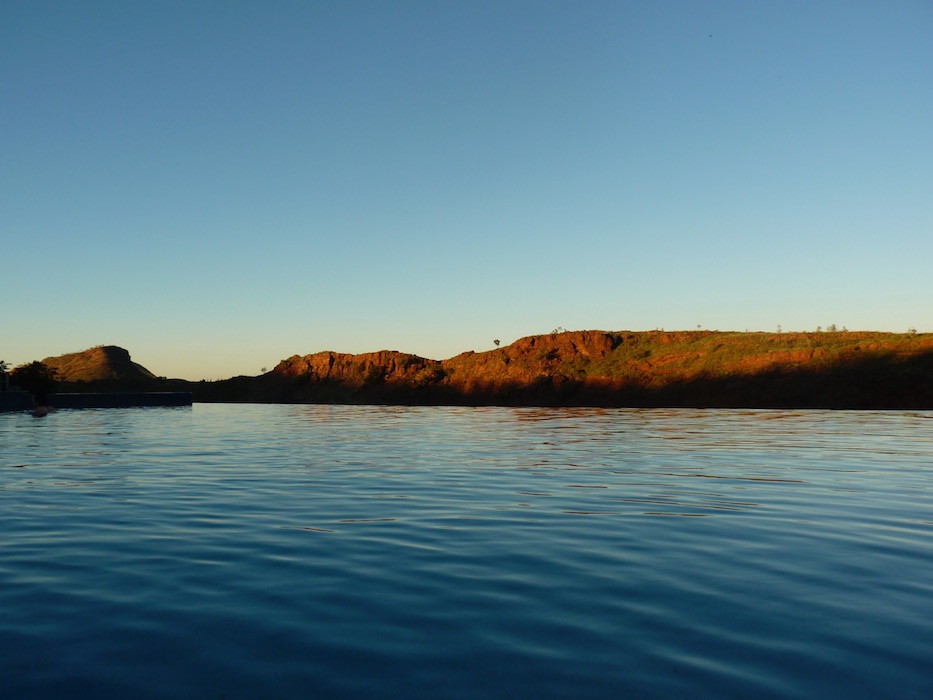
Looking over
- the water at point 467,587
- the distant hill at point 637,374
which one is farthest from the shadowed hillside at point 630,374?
the water at point 467,587

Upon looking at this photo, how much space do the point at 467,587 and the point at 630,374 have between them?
372 feet

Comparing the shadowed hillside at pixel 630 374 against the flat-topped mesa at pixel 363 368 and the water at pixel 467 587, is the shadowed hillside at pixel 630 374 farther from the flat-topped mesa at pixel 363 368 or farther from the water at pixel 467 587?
the water at pixel 467 587

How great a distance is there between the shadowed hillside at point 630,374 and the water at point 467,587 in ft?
282

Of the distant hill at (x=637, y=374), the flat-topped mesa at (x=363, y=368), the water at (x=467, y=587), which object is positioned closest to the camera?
the water at (x=467, y=587)

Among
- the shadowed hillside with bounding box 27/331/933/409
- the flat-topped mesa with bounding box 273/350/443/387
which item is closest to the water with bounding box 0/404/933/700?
the shadowed hillside with bounding box 27/331/933/409

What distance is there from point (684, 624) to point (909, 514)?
8397 mm

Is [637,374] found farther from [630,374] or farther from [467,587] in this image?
[467,587]

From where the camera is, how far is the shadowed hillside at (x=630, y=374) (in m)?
96.3

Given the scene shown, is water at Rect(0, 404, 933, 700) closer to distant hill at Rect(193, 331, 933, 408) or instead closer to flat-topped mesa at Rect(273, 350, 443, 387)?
distant hill at Rect(193, 331, 933, 408)

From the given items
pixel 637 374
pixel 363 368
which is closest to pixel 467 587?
pixel 637 374

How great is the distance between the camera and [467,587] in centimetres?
767

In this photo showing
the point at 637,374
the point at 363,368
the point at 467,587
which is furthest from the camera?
the point at 363,368

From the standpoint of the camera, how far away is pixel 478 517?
1241 centimetres

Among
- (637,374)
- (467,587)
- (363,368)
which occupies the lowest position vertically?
(467,587)
